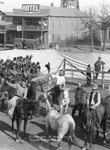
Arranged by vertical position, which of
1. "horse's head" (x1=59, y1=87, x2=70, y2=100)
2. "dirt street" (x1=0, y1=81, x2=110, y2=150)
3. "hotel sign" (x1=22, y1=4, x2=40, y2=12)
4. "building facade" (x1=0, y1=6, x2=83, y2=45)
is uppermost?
"hotel sign" (x1=22, y1=4, x2=40, y2=12)

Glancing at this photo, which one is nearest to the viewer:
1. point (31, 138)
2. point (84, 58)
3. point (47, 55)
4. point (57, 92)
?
point (31, 138)

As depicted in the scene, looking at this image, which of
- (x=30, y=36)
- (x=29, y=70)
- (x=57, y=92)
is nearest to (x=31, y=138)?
(x=57, y=92)

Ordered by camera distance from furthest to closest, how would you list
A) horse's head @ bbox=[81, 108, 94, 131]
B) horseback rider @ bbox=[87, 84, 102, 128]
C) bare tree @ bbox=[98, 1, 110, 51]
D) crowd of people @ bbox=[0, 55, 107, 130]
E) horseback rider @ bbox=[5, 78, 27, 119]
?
bare tree @ bbox=[98, 1, 110, 51], horseback rider @ bbox=[5, 78, 27, 119], crowd of people @ bbox=[0, 55, 107, 130], horseback rider @ bbox=[87, 84, 102, 128], horse's head @ bbox=[81, 108, 94, 131]

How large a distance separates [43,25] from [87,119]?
52.9 metres

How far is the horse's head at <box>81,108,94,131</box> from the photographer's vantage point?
982 centimetres

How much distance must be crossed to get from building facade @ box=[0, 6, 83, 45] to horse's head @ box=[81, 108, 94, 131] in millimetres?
51036

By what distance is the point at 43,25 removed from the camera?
61.6 metres

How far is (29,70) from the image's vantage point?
67.0ft

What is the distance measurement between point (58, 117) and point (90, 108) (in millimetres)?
1096

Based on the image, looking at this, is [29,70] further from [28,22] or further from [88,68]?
[28,22]

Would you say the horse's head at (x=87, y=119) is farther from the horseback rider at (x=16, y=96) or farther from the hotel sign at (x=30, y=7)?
the hotel sign at (x=30, y=7)

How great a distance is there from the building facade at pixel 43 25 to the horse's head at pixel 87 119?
167 feet

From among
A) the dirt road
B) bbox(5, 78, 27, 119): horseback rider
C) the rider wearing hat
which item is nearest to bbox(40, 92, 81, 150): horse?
the dirt road

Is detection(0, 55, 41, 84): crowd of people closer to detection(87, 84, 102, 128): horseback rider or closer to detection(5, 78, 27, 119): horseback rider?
detection(5, 78, 27, 119): horseback rider
